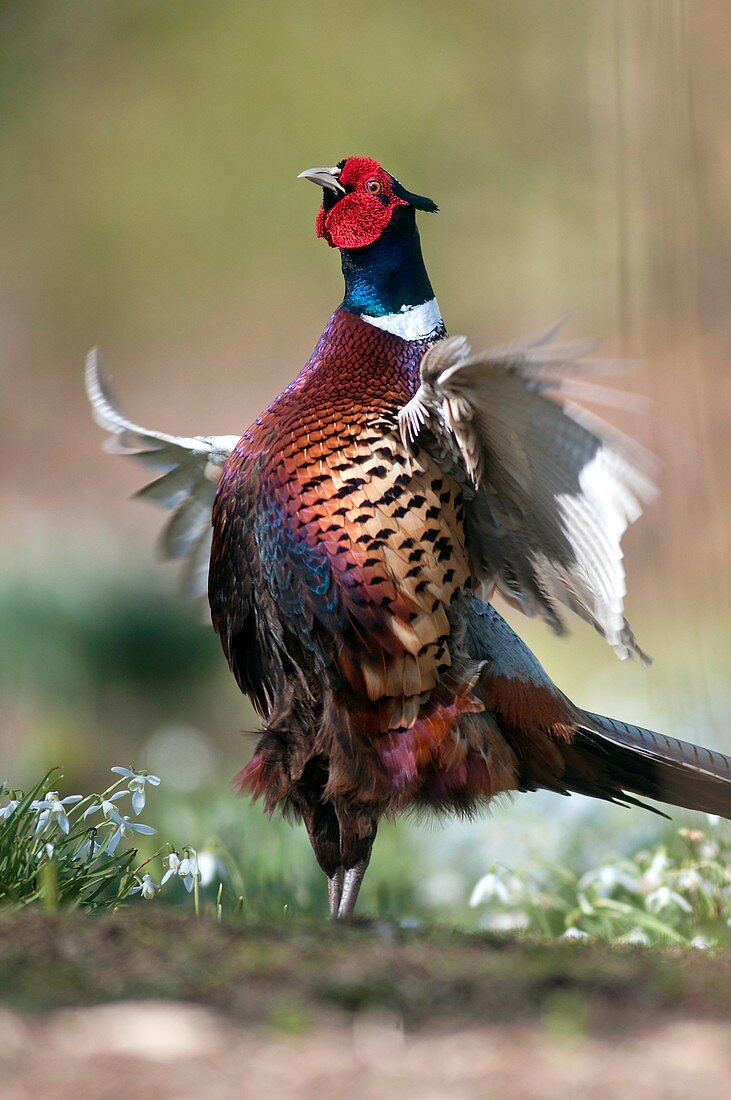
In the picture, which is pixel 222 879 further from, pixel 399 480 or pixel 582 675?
pixel 582 675

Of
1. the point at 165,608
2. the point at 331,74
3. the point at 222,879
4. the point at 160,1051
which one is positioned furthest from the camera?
the point at 331,74

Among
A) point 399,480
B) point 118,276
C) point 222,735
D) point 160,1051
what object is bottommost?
point 160,1051

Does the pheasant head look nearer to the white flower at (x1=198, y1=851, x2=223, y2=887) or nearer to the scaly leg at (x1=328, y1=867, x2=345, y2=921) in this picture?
the scaly leg at (x1=328, y1=867, x2=345, y2=921)

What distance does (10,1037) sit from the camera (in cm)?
120

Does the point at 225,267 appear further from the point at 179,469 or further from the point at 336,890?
the point at 336,890

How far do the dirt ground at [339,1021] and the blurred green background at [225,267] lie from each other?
2.41 ft

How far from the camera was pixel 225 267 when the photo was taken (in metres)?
6.84

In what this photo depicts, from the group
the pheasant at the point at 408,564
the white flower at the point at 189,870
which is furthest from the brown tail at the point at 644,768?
the white flower at the point at 189,870

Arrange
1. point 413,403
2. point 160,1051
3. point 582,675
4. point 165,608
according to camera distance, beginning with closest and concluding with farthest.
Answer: point 160,1051
point 413,403
point 582,675
point 165,608

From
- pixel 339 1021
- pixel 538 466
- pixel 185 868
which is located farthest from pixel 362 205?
pixel 339 1021

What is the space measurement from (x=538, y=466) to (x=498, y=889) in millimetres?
980

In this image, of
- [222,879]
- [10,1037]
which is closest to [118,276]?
[222,879]

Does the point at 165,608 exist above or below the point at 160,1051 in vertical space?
above

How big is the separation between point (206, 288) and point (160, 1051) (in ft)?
20.1
